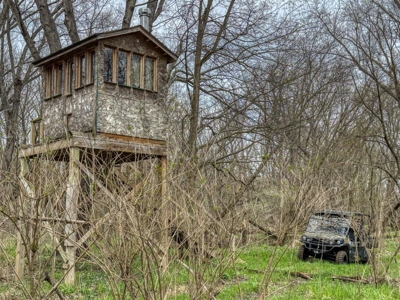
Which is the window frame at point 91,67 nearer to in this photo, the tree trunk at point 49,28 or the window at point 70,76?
the window at point 70,76

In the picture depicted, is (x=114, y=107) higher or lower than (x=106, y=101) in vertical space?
lower

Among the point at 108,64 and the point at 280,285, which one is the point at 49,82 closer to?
the point at 108,64

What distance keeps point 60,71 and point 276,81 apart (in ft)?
20.9

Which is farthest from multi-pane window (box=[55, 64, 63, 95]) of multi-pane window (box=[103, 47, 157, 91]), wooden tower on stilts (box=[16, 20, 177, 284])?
multi-pane window (box=[103, 47, 157, 91])

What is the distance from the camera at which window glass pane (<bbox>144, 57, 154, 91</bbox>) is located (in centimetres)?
1170

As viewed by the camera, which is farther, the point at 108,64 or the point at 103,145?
the point at 108,64

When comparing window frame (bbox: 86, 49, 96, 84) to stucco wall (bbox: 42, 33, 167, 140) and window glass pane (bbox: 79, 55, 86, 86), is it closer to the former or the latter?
stucco wall (bbox: 42, 33, 167, 140)

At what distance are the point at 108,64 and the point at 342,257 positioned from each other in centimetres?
812

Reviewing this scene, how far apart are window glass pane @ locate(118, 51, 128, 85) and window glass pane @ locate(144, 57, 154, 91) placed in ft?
1.82

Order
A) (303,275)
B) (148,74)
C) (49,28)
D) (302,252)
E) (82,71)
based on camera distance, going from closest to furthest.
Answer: (303,275) → (82,71) → (148,74) → (302,252) → (49,28)

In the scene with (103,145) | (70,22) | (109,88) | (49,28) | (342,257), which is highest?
(70,22)

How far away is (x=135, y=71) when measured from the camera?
11.6 m

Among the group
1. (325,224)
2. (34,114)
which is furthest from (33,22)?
(325,224)

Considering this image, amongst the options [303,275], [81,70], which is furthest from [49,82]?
[303,275]
